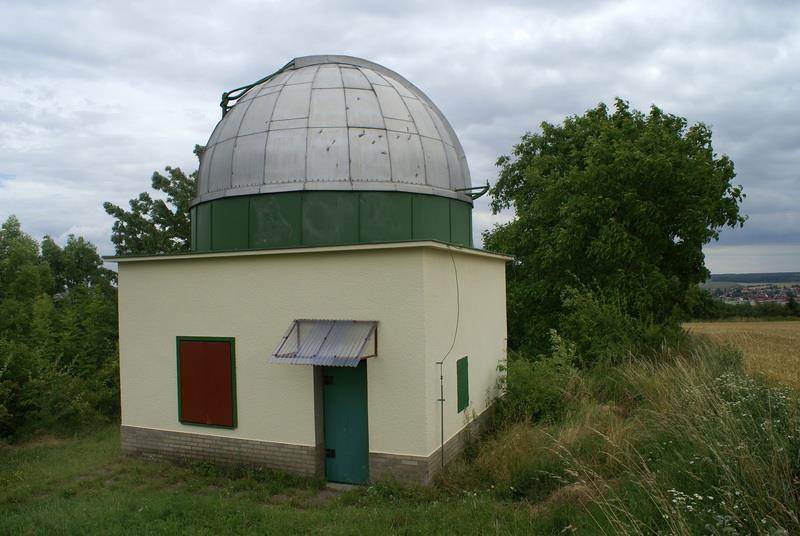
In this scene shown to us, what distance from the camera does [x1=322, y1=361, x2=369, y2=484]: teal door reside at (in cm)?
801

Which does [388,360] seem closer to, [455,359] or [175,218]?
[455,359]

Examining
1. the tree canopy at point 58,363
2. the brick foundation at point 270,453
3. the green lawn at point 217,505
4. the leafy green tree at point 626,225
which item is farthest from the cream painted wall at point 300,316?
the leafy green tree at point 626,225

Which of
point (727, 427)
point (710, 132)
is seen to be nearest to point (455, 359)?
point (727, 427)

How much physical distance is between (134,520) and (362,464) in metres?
3.03

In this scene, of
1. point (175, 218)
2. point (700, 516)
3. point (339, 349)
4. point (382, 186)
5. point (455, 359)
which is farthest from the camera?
point (175, 218)

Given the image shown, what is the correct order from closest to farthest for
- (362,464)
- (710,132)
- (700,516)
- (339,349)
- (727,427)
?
(700,516)
(727,427)
(339,349)
(362,464)
(710,132)

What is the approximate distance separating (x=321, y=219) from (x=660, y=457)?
19.9 feet

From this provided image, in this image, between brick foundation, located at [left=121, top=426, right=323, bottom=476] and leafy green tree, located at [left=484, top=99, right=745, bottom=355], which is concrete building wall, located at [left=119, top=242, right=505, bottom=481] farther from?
leafy green tree, located at [left=484, top=99, right=745, bottom=355]

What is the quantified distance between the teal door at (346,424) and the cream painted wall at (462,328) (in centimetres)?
107

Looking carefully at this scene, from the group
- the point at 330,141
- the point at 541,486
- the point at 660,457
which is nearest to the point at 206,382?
the point at 330,141

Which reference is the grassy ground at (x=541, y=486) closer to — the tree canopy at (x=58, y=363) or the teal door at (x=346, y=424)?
the teal door at (x=346, y=424)

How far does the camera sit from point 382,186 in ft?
31.1

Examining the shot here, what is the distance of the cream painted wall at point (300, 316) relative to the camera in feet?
24.8

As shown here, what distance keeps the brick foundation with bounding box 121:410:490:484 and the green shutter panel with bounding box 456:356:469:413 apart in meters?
0.43
